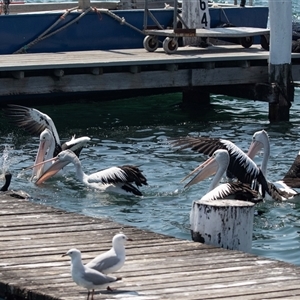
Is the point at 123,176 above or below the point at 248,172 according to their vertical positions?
below

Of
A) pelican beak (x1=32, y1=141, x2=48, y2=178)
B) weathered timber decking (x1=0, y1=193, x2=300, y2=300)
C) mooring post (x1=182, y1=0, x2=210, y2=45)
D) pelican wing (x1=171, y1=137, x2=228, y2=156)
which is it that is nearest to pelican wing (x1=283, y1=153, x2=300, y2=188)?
pelican wing (x1=171, y1=137, x2=228, y2=156)

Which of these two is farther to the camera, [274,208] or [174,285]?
[274,208]

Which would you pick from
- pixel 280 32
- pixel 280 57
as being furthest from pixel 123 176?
pixel 280 32

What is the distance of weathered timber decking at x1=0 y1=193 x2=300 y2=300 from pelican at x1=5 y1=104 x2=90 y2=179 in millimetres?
4303

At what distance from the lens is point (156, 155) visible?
1355 cm

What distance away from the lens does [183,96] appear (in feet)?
62.0

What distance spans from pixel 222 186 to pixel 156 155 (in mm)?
4090

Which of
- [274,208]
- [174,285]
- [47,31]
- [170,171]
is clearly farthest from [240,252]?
[47,31]

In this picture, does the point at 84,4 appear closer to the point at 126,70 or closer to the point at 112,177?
the point at 126,70

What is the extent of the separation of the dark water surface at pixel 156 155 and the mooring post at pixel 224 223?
125 cm

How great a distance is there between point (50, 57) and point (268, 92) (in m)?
4.00

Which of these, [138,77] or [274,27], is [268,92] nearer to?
[274,27]

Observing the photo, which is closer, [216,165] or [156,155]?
[216,165]

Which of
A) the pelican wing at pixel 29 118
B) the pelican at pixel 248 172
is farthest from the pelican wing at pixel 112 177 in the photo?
the pelican wing at pixel 29 118
